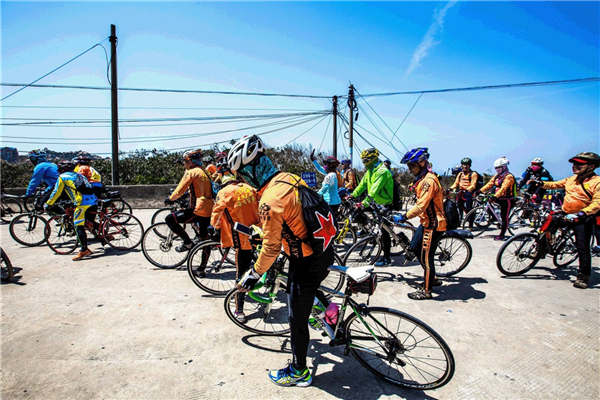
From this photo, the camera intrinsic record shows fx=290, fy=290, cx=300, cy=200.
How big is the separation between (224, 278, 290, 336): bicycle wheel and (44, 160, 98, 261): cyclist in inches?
170

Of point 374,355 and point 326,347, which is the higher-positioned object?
point 374,355

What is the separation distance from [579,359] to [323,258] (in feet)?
9.39

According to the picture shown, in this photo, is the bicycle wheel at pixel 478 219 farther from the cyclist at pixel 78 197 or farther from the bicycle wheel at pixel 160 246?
the cyclist at pixel 78 197

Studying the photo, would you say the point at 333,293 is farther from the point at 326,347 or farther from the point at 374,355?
the point at 326,347

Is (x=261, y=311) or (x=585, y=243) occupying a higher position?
(x=585, y=243)

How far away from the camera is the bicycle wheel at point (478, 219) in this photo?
841 centimetres

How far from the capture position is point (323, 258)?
7.96ft

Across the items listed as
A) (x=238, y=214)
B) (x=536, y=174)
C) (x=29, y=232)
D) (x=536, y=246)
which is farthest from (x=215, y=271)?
(x=536, y=174)

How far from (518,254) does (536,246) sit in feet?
1.01

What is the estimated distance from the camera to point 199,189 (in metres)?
5.18

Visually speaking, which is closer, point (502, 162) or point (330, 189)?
point (330, 189)

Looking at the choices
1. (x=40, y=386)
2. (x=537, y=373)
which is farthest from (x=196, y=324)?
(x=537, y=373)

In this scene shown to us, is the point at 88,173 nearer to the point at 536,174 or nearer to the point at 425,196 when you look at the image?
the point at 425,196

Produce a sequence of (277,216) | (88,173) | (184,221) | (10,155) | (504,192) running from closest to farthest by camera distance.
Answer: (277,216)
(184,221)
(504,192)
(88,173)
(10,155)
